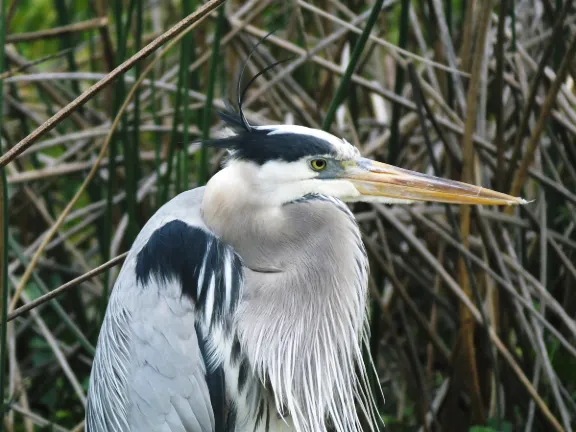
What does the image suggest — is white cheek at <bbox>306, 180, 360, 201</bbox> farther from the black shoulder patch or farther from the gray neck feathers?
the black shoulder patch

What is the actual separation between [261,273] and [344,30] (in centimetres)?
150

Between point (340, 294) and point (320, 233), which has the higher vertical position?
point (320, 233)

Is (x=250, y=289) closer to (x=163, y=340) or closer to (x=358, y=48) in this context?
(x=163, y=340)

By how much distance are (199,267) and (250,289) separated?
13 centimetres

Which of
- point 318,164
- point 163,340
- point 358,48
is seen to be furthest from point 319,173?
point 163,340

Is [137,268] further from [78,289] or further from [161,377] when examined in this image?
[78,289]

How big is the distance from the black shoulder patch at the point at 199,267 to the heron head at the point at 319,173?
181 mm

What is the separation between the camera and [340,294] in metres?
2.03

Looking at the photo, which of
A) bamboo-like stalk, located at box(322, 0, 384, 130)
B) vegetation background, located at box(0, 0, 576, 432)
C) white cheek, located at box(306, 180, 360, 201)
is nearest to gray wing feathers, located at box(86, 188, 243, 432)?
vegetation background, located at box(0, 0, 576, 432)

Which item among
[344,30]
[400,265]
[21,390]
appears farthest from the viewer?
[344,30]

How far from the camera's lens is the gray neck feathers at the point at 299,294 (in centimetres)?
192

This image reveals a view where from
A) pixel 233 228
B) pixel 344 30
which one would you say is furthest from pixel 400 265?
pixel 233 228

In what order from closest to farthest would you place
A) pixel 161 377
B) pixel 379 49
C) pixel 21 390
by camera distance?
pixel 161 377
pixel 21 390
pixel 379 49

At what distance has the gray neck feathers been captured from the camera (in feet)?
6.31
